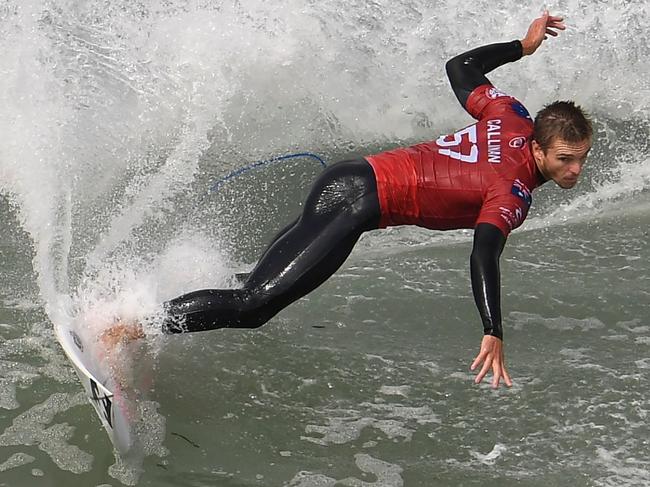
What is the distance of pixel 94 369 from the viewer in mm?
4340

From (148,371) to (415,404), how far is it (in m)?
1.26

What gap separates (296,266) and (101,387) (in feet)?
3.14

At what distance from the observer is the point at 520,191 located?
4199 mm

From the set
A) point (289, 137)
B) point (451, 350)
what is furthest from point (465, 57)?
point (289, 137)

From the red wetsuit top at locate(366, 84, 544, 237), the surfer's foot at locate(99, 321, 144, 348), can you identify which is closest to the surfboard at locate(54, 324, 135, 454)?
the surfer's foot at locate(99, 321, 144, 348)

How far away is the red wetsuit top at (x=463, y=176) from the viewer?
4234 millimetres

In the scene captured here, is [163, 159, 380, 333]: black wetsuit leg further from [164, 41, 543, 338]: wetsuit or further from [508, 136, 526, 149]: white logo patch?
[508, 136, 526, 149]: white logo patch

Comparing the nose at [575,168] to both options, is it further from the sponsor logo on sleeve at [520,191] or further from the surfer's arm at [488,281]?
the surfer's arm at [488,281]

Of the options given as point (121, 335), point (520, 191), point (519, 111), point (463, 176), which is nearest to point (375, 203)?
point (463, 176)

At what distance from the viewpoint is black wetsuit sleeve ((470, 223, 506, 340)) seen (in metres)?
3.92

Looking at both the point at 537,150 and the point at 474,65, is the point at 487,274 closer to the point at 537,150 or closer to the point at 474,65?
the point at 537,150

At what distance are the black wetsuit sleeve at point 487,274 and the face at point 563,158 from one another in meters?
0.41

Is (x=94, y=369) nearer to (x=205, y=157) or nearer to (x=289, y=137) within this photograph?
(x=205, y=157)

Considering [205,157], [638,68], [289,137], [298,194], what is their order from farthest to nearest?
[638,68] → [289,137] → [205,157] → [298,194]
